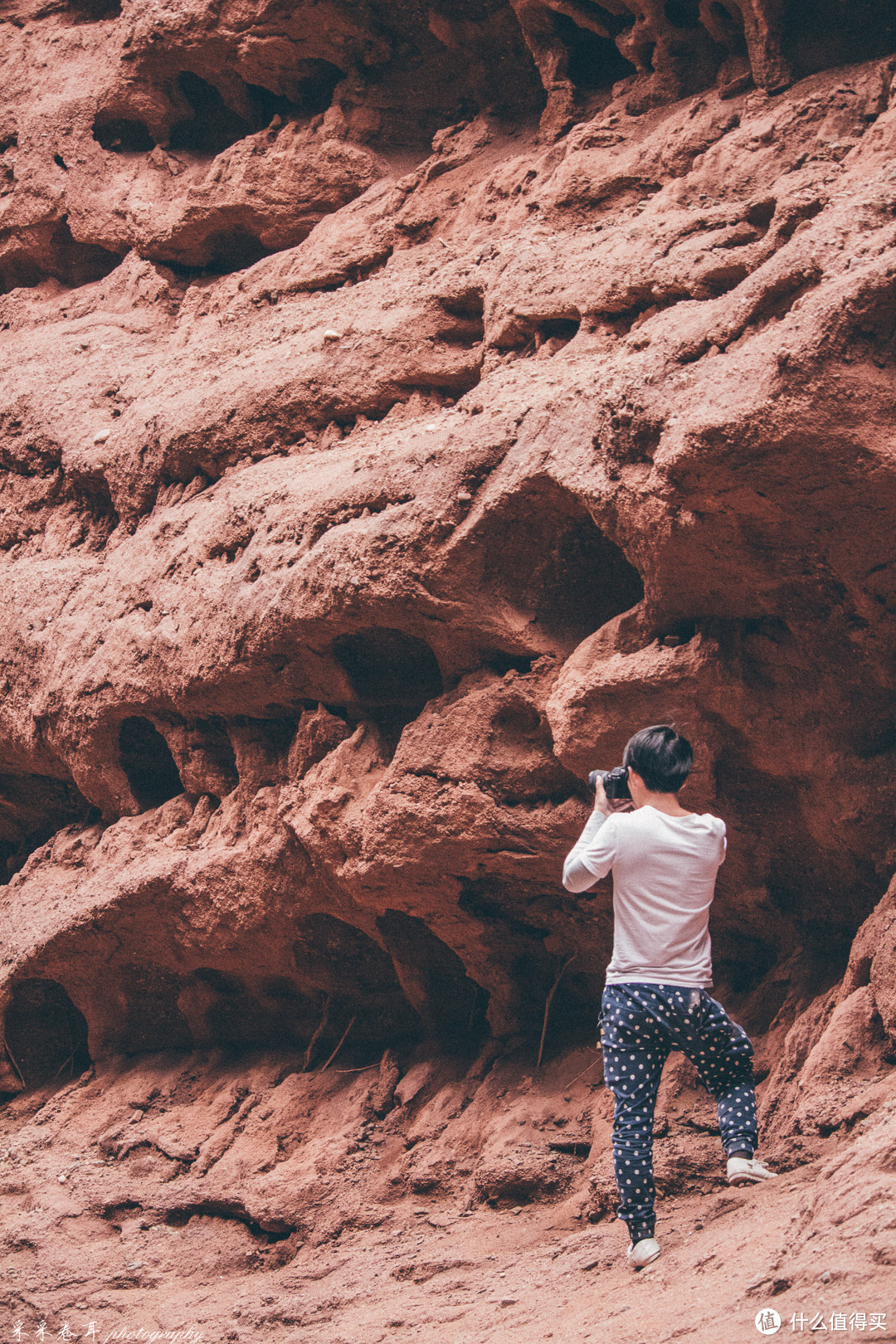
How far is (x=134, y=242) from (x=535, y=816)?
4.97 m

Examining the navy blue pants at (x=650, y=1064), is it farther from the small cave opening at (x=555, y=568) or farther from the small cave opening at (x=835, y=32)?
the small cave opening at (x=835, y=32)

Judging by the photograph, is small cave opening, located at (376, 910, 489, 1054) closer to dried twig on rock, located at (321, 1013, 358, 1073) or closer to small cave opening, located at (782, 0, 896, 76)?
dried twig on rock, located at (321, 1013, 358, 1073)

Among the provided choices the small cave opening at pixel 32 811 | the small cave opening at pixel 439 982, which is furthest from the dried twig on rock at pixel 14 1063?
the small cave opening at pixel 439 982

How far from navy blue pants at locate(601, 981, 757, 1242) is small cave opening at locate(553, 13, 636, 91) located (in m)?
4.66

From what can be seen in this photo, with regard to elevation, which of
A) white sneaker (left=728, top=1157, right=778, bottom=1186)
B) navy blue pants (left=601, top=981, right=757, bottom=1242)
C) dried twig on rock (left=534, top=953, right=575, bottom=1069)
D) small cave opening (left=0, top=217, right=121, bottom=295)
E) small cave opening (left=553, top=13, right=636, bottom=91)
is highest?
small cave opening (left=0, top=217, right=121, bottom=295)

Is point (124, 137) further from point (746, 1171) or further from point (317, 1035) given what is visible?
point (746, 1171)

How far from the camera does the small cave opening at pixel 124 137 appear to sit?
301 inches

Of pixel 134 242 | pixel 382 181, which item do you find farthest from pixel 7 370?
pixel 382 181

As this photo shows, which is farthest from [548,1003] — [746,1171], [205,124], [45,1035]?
[205,124]

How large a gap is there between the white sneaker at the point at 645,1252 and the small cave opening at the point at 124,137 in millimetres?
7058

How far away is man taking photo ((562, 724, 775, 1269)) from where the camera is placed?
295 cm

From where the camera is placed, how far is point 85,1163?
16.8ft

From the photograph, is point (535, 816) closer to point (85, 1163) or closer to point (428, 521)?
point (428, 521)

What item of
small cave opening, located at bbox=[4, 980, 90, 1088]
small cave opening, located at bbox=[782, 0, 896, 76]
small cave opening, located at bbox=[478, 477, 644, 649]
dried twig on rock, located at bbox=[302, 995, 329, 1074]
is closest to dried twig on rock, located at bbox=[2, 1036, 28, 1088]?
small cave opening, located at bbox=[4, 980, 90, 1088]
